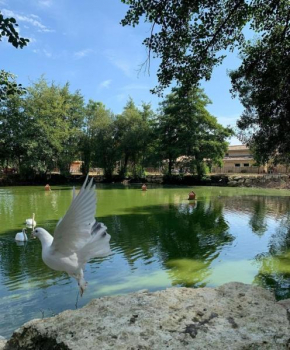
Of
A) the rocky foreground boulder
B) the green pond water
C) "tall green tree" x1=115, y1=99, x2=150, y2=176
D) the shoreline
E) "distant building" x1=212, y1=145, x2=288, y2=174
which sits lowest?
the green pond water

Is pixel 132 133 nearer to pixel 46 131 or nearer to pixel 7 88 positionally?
pixel 46 131

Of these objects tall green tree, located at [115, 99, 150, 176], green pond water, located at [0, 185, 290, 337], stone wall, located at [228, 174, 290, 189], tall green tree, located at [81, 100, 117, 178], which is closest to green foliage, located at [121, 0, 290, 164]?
green pond water, located at [0, 185, 290, 337]

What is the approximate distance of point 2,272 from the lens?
7.31m

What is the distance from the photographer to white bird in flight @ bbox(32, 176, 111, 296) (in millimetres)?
2877

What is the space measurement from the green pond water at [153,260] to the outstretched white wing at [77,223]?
191cm

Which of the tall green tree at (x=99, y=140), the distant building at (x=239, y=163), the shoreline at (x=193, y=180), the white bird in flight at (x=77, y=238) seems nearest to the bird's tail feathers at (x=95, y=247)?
the white bird in flight at (x=77, y=238)

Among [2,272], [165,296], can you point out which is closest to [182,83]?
[165,296]

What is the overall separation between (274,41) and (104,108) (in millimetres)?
37143

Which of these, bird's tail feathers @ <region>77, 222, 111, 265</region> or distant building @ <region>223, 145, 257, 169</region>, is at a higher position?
distant building @ <region>223, 145, 257, 169</region>

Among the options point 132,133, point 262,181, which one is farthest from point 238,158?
point 132,133

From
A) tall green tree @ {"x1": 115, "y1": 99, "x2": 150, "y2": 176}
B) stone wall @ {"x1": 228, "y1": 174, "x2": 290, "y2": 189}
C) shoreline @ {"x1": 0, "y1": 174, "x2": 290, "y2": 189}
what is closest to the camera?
stone wall @ {"x1": 228, "y1": 174, "x2": 290, "y2": 189}

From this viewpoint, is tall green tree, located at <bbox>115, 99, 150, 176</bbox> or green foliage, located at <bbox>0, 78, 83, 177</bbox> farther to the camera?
tall green tree, located at <bbox>115, 99, 150, 176</bbox>

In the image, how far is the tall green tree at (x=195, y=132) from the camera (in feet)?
114

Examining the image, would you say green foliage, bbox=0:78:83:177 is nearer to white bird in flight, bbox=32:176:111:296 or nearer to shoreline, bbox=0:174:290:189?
shoreline, bbox=0:174:290:189
